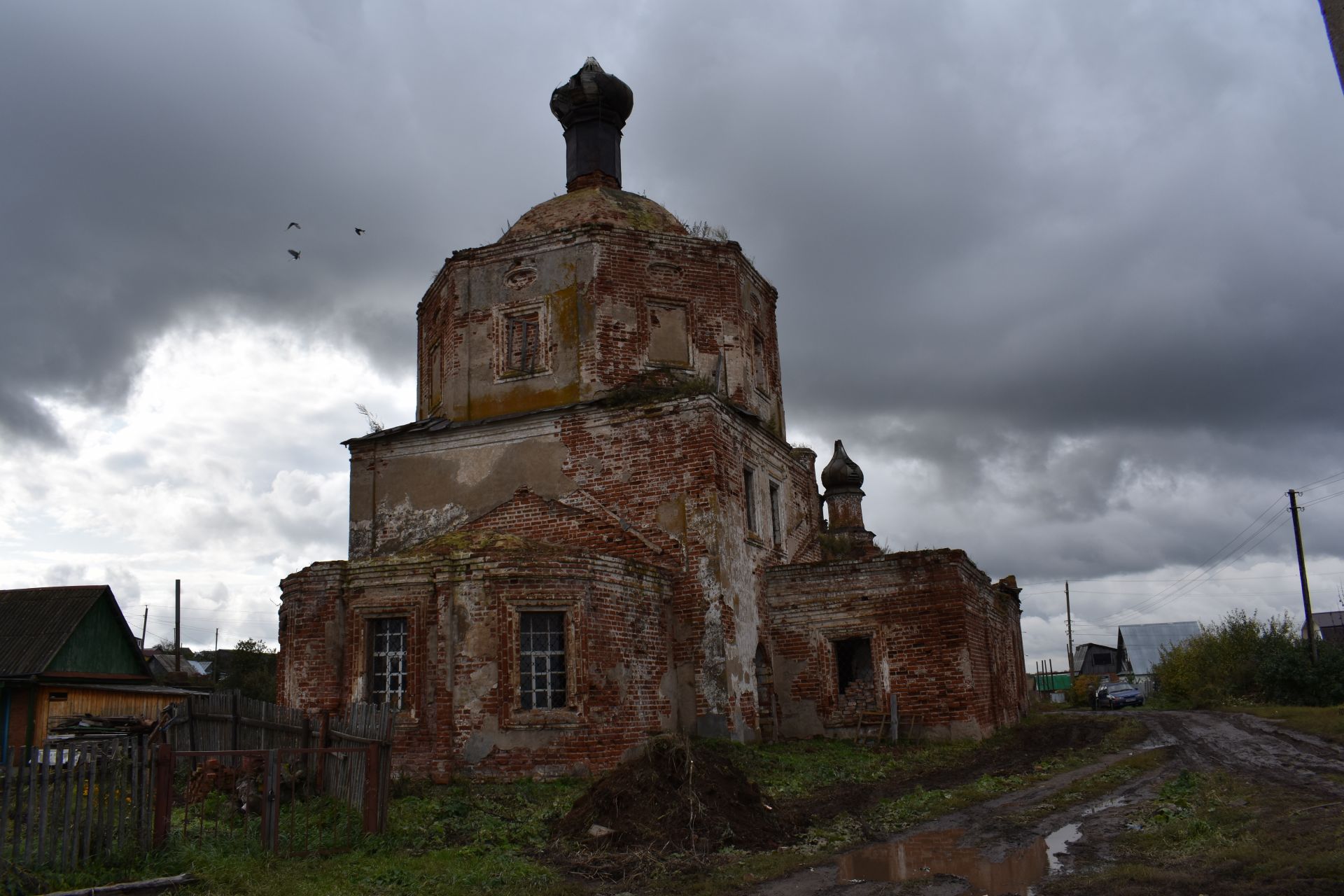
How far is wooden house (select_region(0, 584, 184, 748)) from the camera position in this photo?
20516mm

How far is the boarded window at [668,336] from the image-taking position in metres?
18.5

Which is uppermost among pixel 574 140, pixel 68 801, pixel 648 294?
pixel 574 140

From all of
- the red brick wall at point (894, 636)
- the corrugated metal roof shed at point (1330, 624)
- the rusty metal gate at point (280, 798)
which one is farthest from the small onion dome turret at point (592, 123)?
the corrugated metal roof shed at point (1330, 624)

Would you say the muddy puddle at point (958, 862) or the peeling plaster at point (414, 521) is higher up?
the peeling plaster at point (414, 521)

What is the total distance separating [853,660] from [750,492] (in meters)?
3.60

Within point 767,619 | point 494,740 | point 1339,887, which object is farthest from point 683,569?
point 1339,887

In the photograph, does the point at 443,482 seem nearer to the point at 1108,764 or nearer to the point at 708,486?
the point at 708,486

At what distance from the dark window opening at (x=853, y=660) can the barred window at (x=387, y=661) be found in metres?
7.76

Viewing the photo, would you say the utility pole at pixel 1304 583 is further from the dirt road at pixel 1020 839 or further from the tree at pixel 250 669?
the tree at pixel 250 669

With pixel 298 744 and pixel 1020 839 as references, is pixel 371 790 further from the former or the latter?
pixel 1020 839

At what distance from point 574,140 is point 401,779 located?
48.2 ft

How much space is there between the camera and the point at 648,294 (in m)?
18.6

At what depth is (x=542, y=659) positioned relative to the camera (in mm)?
14188

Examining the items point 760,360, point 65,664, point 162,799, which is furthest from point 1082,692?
point 162,799
